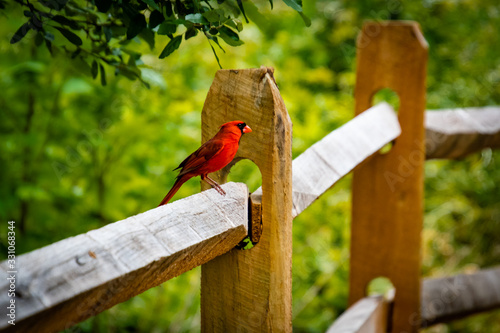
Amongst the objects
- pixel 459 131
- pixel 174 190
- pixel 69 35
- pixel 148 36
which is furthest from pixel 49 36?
pixel 459 131

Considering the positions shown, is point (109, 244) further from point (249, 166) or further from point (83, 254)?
point (249, 166)

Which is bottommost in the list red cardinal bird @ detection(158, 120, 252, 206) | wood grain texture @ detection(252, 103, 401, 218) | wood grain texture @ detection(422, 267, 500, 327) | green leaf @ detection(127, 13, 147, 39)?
wood grain texture @ detection(422, 267, 500, 327)

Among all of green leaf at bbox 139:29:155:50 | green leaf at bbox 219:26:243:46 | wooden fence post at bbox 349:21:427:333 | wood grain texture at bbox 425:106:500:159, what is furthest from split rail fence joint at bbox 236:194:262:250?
wood grain texture at bbox 425:106:500:159

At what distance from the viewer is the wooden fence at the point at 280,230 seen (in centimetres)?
62

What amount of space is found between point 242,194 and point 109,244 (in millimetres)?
336

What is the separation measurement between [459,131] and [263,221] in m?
1.34

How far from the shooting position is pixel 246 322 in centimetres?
99

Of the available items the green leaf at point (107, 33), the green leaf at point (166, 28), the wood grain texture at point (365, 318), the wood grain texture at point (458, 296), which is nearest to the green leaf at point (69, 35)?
the green leaf at point (107, 33)

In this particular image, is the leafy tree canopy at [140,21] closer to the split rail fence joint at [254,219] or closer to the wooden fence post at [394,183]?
the split rail fence joint at [254,219]

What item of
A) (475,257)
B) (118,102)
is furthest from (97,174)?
(475,257)

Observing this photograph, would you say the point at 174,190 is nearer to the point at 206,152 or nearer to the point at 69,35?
the point at 206,152

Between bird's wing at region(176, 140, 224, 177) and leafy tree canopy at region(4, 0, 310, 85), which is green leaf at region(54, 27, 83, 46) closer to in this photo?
leafy tree canopy at region(4, 0, 310, 85)

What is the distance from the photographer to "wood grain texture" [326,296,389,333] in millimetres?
1495

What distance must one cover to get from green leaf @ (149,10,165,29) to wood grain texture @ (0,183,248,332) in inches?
13.5
